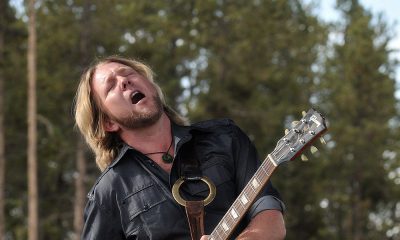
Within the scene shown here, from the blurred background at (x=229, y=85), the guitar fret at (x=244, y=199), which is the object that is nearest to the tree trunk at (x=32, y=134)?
the blurred background at (x=229, y=85)

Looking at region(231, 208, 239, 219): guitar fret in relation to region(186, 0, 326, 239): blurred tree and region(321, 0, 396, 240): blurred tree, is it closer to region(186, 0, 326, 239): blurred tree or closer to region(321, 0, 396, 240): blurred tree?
region(186, 0, 326, 239): blurred tree

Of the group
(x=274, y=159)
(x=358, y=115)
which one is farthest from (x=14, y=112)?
(x=274, y=159)

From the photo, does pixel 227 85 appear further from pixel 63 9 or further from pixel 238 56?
pixel 63 9

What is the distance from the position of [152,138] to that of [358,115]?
22898 millimetres

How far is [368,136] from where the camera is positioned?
1021 inches

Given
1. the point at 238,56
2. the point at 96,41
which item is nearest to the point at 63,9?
the point at 96,41

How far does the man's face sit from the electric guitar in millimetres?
648

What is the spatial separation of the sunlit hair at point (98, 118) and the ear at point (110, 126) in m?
0.01

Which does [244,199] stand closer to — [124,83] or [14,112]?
[124,83]

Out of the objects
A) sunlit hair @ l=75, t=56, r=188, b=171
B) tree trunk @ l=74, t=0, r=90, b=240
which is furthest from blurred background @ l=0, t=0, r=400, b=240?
sunlit hair @ l=75, t=56, r=188, b=171

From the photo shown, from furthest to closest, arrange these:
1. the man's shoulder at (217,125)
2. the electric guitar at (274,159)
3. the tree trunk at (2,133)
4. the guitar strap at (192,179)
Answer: the tree trunk at (2,133) → the man's shoulder at (217,125) → the guitar strap at (192,179) → the electric guitar at (274,159)

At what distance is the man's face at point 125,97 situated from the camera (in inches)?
141

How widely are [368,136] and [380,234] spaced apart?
480 cm

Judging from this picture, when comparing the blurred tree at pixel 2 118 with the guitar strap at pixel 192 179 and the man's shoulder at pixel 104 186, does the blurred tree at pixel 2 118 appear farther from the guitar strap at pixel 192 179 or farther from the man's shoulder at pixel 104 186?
the guitar strap at pixel 192 179
